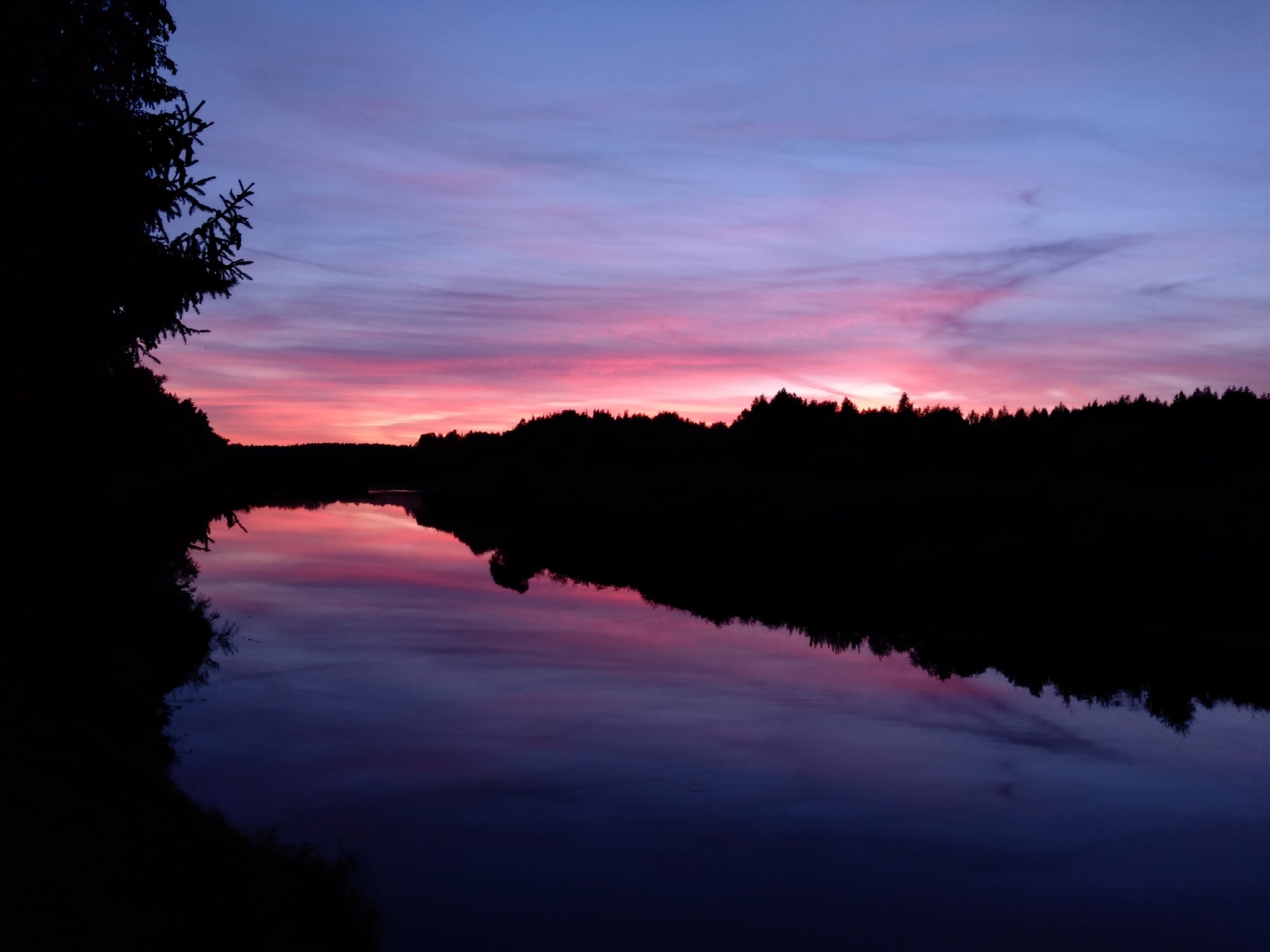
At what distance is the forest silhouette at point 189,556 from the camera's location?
7012 millimetres

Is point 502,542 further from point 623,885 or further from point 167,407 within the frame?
point 623,885

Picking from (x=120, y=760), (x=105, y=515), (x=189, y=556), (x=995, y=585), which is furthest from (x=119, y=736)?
(x=995, y=585)

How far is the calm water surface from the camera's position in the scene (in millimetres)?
8414

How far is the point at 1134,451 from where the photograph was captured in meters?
40.1

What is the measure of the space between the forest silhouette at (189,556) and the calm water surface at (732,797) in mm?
1233

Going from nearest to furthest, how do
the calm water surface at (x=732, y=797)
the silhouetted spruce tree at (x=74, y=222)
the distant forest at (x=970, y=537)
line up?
the calm water surface at (x=732, y=797)
the silhouetted spruce tree at (x=74, y=222)
the distant forest at (x=970, y=537)

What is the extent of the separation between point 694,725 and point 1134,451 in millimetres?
32396

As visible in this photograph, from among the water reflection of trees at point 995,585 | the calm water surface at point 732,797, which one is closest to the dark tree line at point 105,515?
the calm water surface at point 732,797

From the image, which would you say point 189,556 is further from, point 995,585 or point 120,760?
point 995,585

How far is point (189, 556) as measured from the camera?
21.5 metres

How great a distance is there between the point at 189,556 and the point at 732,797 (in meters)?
14.9

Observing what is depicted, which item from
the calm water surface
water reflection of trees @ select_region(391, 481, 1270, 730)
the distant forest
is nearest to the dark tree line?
the calm water surface

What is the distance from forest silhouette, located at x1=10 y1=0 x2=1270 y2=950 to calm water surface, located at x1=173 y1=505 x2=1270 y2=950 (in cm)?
123

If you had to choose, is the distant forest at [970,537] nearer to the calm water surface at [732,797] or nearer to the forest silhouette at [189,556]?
the forest silhouette at [189,556]
